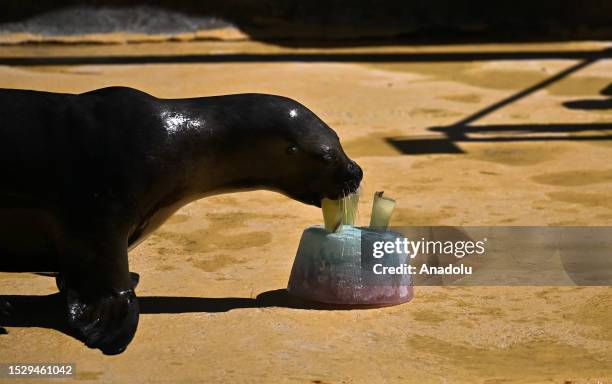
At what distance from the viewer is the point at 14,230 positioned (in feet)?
17.7

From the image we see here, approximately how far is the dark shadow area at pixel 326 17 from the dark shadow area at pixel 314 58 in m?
1.33

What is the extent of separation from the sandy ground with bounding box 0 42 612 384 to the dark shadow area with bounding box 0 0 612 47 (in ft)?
9.55

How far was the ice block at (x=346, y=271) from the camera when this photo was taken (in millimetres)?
5711

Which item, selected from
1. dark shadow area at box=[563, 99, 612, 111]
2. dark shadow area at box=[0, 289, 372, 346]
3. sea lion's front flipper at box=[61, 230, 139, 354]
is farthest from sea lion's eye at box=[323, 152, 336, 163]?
dark shadow area at box=[563, 99, 612, 111]

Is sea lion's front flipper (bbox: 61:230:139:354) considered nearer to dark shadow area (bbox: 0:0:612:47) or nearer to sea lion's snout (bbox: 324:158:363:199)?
sea lion's snout (bbox: 324:158:363:199)

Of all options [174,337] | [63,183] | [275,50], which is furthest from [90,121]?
[275,50]

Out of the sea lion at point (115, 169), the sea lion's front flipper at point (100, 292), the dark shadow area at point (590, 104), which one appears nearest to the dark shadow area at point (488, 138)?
the dark shadow area at point (590, 104)

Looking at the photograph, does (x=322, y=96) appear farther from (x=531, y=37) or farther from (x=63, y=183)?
(x=63, y=183)

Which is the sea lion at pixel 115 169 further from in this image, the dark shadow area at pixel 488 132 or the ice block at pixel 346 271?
the dark shadow area at pixel 488 132

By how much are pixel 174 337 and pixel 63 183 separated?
2.69 ft

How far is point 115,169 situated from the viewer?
17.3ft

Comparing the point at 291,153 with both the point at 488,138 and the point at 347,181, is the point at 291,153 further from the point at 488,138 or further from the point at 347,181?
the point at 488,138

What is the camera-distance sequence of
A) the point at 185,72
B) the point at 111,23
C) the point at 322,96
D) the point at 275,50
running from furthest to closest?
1. the point at 111,23
2. the point at 275,50
3. the point at 185,72
4. the point at 322,96

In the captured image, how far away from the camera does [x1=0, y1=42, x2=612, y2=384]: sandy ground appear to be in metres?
5.03
